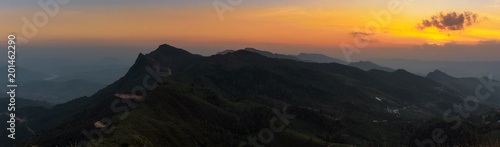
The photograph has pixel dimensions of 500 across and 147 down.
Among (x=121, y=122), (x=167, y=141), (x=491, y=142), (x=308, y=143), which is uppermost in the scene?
(x=491, y=142)

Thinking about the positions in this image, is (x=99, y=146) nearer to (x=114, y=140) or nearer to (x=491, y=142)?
(x=114, y=140)

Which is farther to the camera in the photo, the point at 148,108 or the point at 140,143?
the point at 148,108

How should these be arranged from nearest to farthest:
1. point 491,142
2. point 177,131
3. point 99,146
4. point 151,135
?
1. point 491,142
2. point 99,146
3. point 151,135
4. point 177,131

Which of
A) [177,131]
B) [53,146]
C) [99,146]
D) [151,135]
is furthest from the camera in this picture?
[53,146]

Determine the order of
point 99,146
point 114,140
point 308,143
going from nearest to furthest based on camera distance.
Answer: point 99,146, point 114,140, point 308,143

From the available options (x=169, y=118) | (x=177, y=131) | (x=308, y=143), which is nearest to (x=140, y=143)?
(x=177, y=131)

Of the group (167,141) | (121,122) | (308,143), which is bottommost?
(308,143)

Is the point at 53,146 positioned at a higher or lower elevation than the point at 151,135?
lower

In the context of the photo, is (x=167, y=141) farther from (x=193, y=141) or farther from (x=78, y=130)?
(x=78, y=130)

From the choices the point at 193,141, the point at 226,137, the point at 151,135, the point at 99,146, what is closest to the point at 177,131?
the point at 193,141
